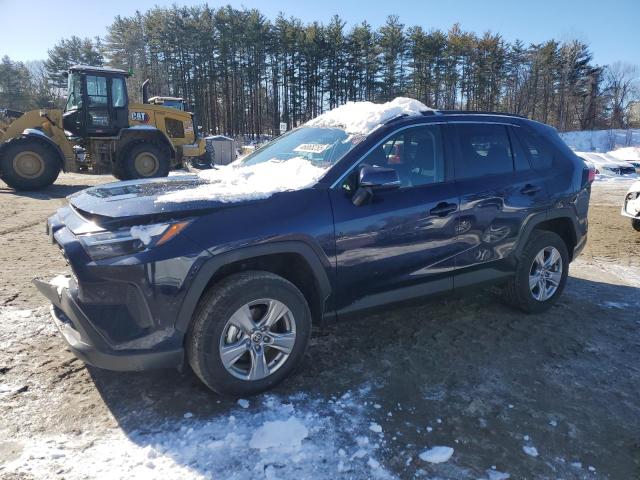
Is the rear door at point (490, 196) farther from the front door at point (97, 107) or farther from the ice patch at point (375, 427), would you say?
the front door at point (97, 107)

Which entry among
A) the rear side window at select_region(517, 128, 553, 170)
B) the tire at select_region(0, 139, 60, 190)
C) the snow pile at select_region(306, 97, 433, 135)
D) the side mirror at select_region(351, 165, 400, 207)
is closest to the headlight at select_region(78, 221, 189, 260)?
the side mirror at select_region(351, 165, 400, 207)

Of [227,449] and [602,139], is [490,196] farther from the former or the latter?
[602,139]

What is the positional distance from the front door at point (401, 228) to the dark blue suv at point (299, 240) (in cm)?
1

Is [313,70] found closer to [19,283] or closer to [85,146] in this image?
[85,146]

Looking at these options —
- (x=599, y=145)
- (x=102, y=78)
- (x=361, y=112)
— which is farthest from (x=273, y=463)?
(x=599, y=145)

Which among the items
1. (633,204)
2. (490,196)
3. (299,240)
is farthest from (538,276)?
(633,204)

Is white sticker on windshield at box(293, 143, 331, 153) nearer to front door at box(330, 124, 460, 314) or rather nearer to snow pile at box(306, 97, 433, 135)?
snow pile at box(306, 97, 433, 135)

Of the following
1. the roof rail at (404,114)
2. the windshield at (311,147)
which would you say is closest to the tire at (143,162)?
the windshield at (311,147)

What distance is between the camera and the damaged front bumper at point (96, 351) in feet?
8.56

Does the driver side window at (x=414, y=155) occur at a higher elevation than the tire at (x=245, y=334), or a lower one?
higher

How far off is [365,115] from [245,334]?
6.52 feet

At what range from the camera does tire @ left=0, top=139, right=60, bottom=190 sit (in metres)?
11.5

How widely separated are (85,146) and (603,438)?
1411cm

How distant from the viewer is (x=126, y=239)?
2.62 metres
